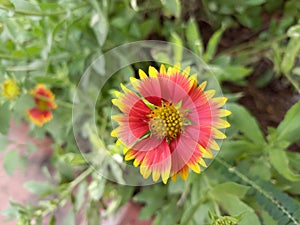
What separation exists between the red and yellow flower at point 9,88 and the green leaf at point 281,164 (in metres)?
0.48

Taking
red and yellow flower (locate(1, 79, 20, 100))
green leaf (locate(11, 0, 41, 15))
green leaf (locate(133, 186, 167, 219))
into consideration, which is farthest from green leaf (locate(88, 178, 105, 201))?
green leaf (locate(11, 0, 41, 15))

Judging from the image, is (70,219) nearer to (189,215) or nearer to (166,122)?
(189,215)

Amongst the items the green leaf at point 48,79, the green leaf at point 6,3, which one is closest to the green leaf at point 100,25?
the green leaf at point 48,79

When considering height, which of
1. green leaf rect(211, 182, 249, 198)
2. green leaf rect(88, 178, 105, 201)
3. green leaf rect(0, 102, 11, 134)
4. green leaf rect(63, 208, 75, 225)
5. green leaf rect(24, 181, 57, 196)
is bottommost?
green leaf rect(211, 182, 249, 198)

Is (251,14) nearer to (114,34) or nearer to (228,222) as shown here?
(114,34)

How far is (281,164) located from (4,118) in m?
0.49

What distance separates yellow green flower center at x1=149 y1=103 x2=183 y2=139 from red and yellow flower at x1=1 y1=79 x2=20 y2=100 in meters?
0.51

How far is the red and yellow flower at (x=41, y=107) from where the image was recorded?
1.03m

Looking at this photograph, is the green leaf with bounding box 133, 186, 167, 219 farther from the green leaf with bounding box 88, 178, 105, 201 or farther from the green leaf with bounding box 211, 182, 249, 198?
the green leaf with bounding box 211, 182, 249, 198

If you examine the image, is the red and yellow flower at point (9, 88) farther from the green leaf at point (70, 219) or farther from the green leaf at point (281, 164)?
the green leaf at point (281, 164)

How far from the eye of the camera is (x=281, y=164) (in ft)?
2.54

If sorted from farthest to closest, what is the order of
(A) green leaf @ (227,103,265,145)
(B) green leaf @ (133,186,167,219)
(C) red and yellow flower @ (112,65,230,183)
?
(B) green leaf @ (133,186,167,219) < (A) green leaf @ (227,103,265,145) < (C) red and yellow flower @ (112,65,230,183)

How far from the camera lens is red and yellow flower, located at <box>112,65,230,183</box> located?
1.57ft

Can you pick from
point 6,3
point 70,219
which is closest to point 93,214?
point 70,219
